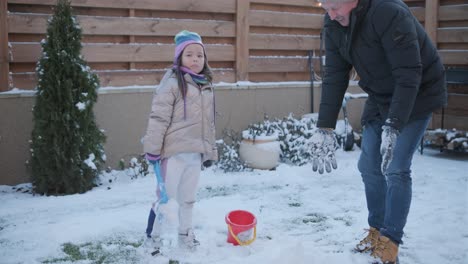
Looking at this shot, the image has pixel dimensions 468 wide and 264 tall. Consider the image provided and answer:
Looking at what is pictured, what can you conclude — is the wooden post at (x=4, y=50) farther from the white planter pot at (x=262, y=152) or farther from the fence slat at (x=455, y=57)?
the fence slat at (x=455, y=57)

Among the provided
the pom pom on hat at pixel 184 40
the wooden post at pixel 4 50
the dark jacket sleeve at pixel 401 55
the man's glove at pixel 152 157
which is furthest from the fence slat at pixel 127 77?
the dark jacket sleeve at pixel 401 55

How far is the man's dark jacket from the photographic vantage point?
111 inches

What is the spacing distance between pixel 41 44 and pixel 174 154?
8.27ft

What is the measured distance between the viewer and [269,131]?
676 centimetres

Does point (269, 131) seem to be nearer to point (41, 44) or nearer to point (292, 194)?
point (292, 194)

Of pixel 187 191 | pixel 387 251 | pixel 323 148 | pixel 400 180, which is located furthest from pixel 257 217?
pixel 400 180

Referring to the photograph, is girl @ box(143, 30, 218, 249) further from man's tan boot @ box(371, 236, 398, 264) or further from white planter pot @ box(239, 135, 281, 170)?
white planter pot @ box(239, 135, 281, 170)

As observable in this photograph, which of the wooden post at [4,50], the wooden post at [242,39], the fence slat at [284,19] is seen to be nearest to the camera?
the wooden post at [4,50]

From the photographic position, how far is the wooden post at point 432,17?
7844 mm

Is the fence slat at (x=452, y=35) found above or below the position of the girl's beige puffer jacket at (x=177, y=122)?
above

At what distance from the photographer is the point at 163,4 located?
6.41 meters

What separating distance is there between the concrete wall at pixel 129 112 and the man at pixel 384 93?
269 cm

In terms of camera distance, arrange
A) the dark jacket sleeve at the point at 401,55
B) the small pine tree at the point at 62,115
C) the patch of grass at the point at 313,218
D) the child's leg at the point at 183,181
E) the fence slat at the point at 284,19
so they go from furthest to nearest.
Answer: the fence slat at the point at 284,19 → the small pine tree at the point at 62,115 → the patch of grass at the point at 313,218 → the child's leg at the point at 183,181 → the dark jacket sleeve at the point at 401,55

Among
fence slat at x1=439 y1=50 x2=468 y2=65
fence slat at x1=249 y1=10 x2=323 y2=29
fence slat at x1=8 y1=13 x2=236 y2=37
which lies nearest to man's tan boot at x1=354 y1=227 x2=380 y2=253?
fence slat at x1=8 y1=13 x2=236 y2=37
